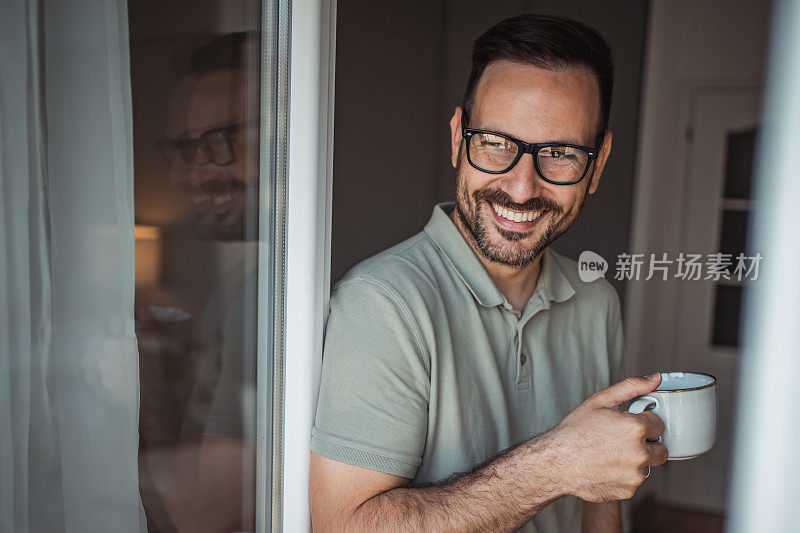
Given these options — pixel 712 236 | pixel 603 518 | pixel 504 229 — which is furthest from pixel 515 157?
pixel 712 236

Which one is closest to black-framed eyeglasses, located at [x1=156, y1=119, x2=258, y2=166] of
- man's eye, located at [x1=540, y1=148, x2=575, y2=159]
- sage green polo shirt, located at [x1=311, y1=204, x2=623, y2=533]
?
sage green polo shirt, located at [x1=311, y1=204, x2=623, y2=533]

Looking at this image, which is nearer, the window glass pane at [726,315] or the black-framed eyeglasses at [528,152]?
the black-framed eyeglasses at [528,152]

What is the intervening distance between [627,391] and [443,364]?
0.86 ft

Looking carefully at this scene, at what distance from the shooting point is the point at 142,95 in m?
0.76

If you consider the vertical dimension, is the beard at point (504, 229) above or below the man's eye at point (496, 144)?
below

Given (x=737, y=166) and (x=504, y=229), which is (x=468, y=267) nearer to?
(x=504, y=229)

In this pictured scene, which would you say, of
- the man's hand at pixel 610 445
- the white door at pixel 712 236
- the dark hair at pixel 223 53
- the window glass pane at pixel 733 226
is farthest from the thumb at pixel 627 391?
the window glass pane at pixel 733 226

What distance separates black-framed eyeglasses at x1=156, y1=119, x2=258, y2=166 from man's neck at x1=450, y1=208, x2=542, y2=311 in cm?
43

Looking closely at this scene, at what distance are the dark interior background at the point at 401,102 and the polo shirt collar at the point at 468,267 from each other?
52 centimetres

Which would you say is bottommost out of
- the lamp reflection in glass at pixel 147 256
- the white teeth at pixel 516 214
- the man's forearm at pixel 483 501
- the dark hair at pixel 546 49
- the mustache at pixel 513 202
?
the man's forearm at pixel 483 501

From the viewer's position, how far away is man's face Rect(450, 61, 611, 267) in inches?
41.7

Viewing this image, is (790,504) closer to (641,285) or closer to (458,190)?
(458,190)

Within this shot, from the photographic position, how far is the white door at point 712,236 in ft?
9.78

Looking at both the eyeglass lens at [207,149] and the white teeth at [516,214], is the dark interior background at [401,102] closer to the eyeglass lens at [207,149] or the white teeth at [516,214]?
the white teeth at [516,214]
